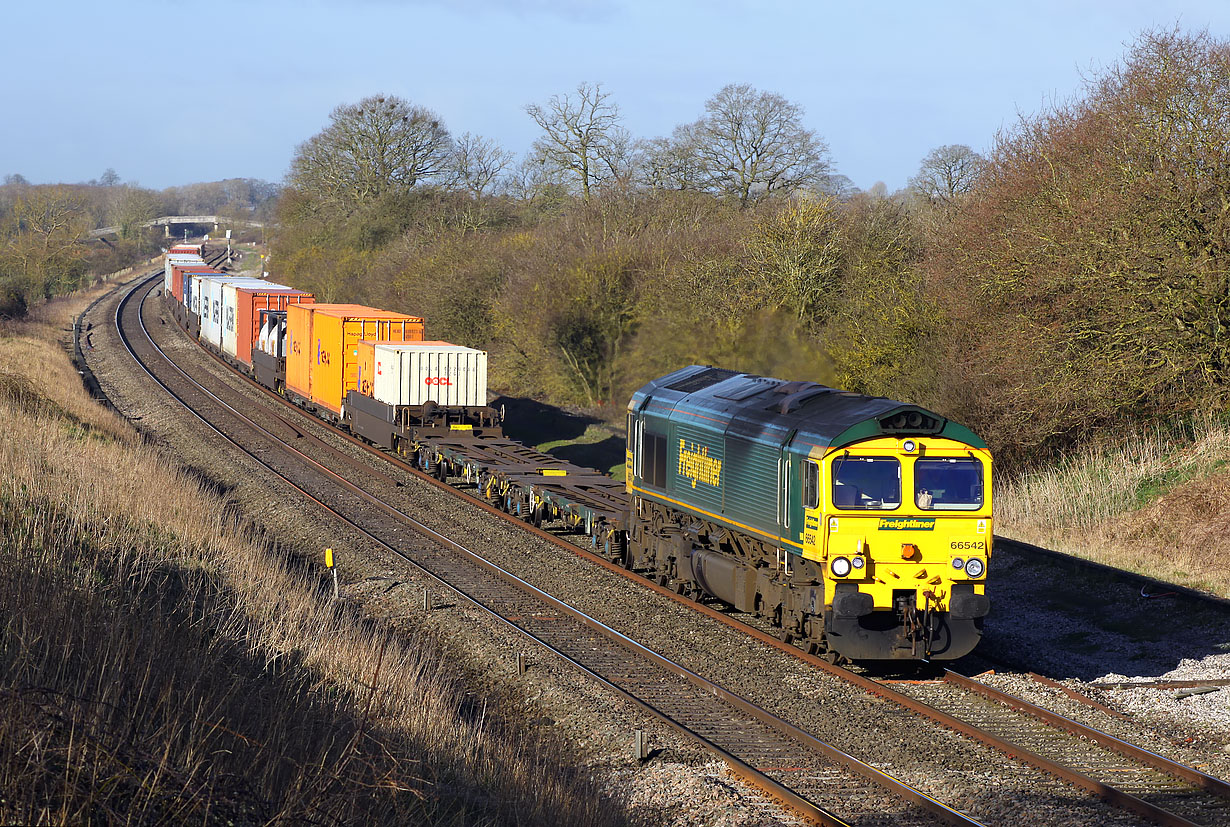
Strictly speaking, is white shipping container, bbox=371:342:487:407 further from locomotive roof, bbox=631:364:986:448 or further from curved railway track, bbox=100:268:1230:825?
curved railway track, bbox=100:268:1230:825

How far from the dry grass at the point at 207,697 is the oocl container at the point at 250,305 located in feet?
80.8

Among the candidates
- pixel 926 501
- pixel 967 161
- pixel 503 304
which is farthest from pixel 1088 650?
pixel 967 161

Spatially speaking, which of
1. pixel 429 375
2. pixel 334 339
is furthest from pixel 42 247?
pixel 429 375

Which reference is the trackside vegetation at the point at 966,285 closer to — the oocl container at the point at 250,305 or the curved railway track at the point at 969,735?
the oocl container at the point at 250,305

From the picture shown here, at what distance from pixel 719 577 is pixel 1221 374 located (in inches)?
480

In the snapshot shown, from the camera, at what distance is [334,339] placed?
31203mm

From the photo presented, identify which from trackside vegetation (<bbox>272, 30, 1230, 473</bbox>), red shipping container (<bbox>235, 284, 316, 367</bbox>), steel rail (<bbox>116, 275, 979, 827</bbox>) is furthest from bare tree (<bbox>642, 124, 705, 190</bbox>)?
steel rail (<bbox>116, 275, 979, 827</bbox>)

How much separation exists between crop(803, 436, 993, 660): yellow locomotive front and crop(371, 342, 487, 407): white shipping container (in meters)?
16.0

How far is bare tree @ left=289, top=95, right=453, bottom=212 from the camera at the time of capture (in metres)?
65.0

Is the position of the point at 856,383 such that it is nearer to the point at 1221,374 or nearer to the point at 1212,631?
the point at 1221,374

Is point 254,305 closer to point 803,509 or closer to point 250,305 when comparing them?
point 250,305

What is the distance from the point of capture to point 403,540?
20.6 m

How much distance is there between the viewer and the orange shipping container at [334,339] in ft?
101

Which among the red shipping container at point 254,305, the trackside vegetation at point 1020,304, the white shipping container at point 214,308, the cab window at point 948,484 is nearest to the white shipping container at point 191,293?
the white shipping container at point 214,308
